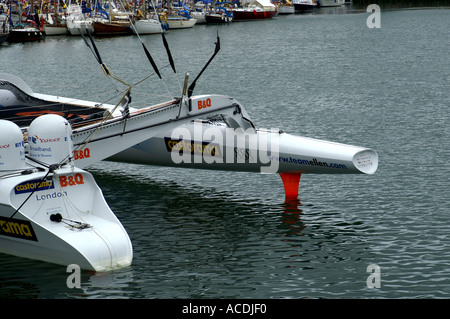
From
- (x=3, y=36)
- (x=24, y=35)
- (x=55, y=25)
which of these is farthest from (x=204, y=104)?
(x=55, y=25)

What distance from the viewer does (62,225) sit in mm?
13234

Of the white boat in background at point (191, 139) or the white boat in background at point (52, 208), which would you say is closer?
the white boat in background at point (52, 208)

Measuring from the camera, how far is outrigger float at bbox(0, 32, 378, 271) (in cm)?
1292

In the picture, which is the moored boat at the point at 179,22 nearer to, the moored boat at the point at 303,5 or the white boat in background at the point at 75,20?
the white boat in background at the point at 75,20

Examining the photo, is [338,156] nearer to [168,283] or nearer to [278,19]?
[168,283]

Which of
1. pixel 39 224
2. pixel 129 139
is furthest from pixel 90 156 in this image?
pixel 39 224

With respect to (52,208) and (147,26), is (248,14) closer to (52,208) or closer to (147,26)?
(147,26)

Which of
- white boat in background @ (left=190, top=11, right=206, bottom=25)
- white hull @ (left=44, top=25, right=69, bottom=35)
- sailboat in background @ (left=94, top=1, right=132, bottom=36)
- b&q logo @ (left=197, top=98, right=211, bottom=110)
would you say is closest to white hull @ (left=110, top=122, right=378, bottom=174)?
b&q logo @ (left=197, top=98, right=211, bottom=110)

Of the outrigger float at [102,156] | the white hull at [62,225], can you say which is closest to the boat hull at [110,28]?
the outrigger float at [102,156]

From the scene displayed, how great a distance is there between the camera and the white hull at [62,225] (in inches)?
496

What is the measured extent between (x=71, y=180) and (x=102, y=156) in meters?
2.24

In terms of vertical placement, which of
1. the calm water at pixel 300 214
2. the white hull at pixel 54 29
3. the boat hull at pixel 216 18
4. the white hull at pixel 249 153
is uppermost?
the boat hull at pixel 216 18

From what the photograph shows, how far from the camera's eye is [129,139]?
16.4 metres

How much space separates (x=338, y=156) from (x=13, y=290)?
25.4 feet
